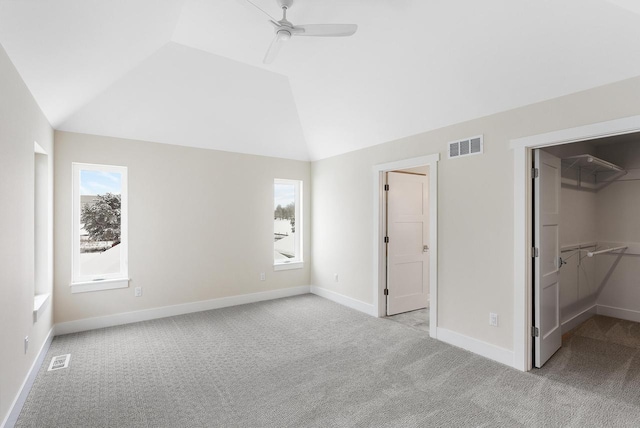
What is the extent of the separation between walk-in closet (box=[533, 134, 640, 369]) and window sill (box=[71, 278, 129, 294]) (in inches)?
209

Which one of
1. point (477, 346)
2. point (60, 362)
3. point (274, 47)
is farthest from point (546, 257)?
point (60, 362)

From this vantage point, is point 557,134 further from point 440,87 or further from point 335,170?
point 335,170

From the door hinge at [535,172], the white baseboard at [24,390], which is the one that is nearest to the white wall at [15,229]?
the white baseboard at [24,390]

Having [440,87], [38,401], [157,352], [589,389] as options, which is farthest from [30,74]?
[589,389]

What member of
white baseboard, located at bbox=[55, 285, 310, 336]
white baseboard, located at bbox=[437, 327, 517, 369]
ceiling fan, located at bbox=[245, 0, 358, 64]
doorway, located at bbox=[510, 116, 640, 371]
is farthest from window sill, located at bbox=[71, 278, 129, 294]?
doorway, located at bbox=[510, 116, 640, 371]

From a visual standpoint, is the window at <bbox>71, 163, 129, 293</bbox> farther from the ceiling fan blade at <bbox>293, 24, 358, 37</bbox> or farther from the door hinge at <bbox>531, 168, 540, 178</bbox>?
the door hinge at <bbox>531, 168, 540, 178</bbox>

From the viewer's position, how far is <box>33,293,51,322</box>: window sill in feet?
9.44

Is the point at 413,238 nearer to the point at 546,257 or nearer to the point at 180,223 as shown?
the point at 546,257

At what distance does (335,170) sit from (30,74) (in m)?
3.78

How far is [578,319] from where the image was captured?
4.14 meters

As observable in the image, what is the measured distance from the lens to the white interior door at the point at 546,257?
115 inches

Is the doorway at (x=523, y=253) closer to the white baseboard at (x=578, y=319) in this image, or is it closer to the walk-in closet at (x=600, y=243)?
the walk-in closet at (x=600, y=243)

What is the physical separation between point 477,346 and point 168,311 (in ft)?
13.0

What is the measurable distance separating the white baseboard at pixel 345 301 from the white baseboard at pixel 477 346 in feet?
3.57
